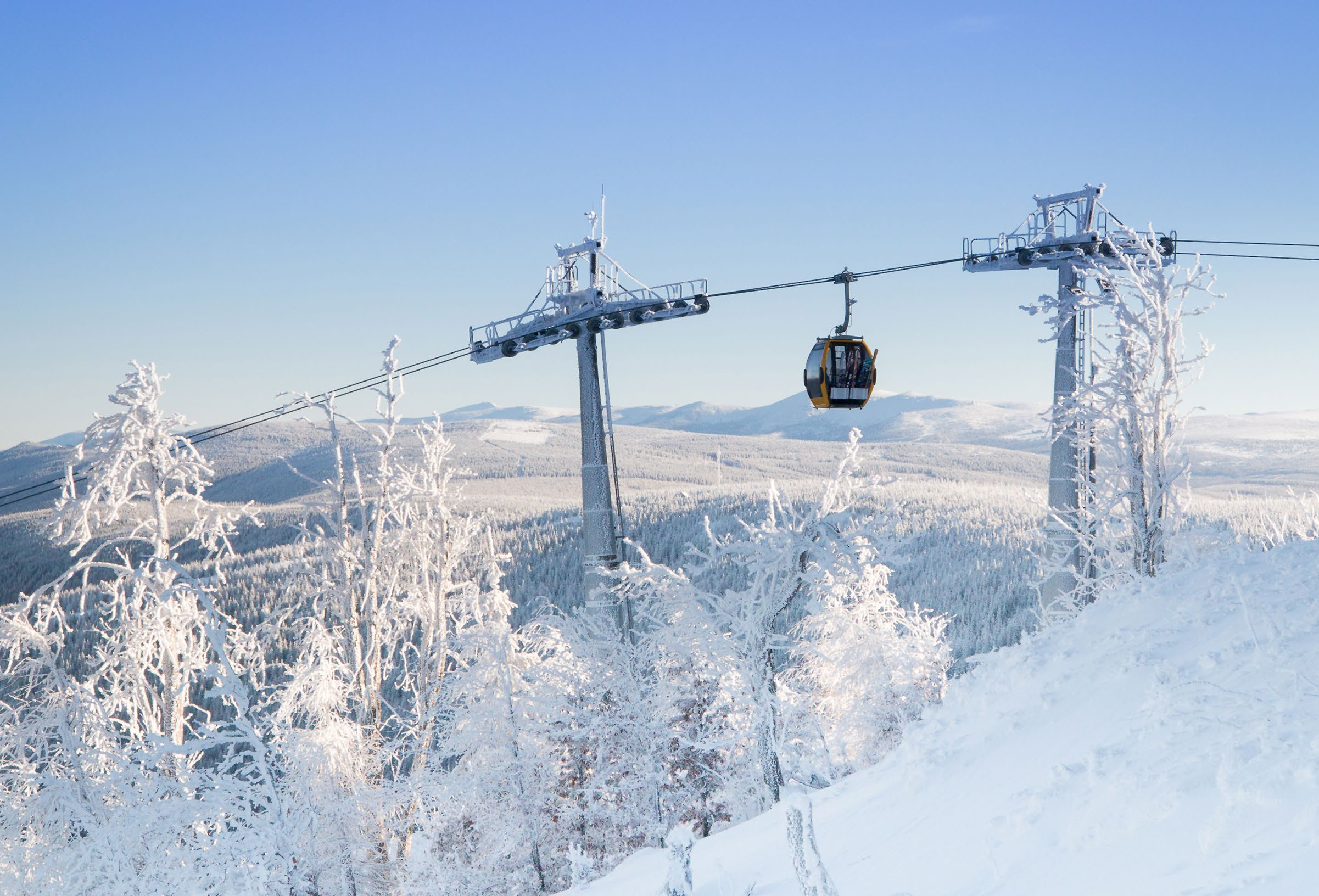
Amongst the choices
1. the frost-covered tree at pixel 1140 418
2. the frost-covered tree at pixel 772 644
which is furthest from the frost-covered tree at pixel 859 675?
the frost-covered tree at pixel 1140 418

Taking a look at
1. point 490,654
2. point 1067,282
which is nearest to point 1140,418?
point 1067,282

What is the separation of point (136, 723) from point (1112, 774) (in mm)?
20961

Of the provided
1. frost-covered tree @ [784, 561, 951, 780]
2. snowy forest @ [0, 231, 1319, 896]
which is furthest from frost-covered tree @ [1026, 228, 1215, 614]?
frost-covered tree @ [784, 561, 951, 780]

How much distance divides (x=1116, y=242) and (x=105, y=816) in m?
23.9

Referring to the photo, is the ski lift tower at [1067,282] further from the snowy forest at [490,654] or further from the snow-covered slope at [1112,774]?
the snow-covered slope at [1112,774]

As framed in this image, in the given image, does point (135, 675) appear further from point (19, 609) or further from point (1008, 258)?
point (1008, 258)

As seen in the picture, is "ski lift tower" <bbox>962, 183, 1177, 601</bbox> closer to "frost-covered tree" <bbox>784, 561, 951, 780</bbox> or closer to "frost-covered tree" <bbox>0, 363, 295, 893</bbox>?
"frost-covered tree" <bbox>784, 561, 951, 780</bbox>

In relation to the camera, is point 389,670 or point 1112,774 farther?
point 389,670

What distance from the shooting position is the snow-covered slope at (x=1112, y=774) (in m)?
5.34

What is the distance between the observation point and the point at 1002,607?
78625mm

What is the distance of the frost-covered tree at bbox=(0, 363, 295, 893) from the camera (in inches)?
398

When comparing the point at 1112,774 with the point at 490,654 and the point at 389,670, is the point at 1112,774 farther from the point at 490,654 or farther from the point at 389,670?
the point at 389,670

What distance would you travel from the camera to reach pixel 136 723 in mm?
19297

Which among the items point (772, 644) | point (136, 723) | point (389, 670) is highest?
point (772, 644)
